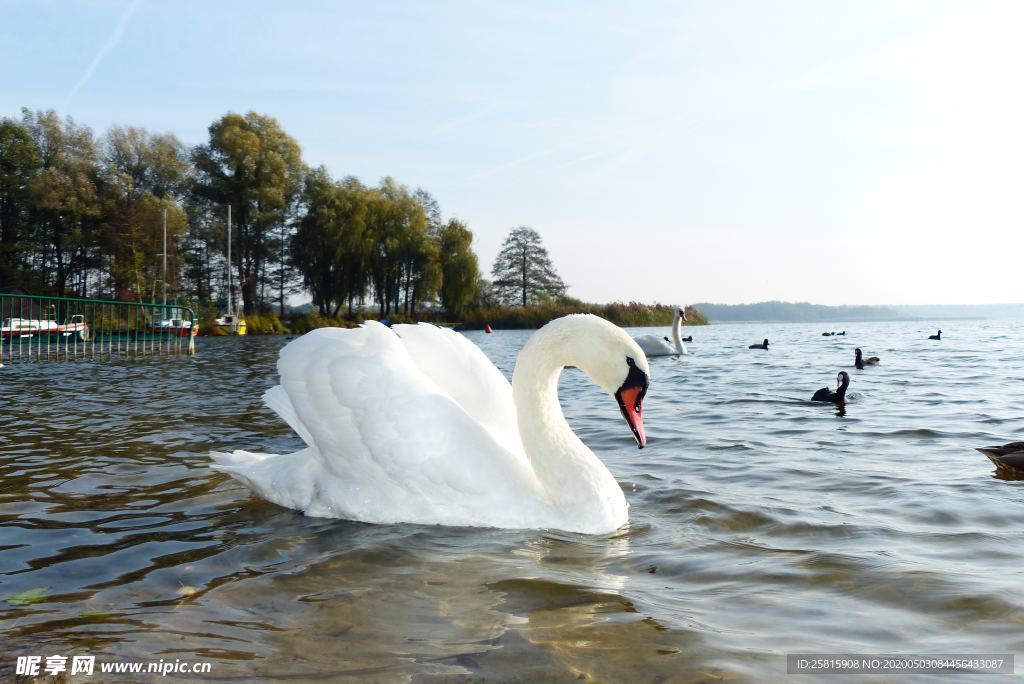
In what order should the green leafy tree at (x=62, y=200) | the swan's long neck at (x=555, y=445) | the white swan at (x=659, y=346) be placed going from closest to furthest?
the swan's long neck at (x=555, y=445)
the white swan at (x=659, y=346)
the green leafy tree at (x=62, y=200)

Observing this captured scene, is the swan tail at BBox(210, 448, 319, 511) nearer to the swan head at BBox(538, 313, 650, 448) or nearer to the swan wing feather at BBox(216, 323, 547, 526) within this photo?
the swan wing feather at BBox(216, 323, 547, 526)

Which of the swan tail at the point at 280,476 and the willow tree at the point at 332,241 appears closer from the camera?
the swan tail at the point at 280,476

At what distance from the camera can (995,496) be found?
15.6ft

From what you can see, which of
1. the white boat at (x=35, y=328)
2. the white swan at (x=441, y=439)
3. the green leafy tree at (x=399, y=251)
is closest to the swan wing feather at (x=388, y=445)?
the white swan at (x=441, y=439)

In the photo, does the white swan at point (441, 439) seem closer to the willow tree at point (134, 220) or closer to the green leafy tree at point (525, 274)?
the willow tree at point (134, 220)

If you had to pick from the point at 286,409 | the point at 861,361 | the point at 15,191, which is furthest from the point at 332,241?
the point at 286,409

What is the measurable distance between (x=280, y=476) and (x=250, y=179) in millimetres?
44954

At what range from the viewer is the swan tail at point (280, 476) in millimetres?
4419

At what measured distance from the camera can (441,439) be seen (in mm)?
3854

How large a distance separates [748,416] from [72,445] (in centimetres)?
664

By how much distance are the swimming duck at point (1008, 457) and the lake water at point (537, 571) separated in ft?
0.40

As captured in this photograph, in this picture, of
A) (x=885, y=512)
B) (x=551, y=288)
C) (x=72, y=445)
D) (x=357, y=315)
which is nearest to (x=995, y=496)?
(x=885, y=512)

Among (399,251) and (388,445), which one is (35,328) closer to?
(388,445)

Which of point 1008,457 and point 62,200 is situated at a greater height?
point 62,200
